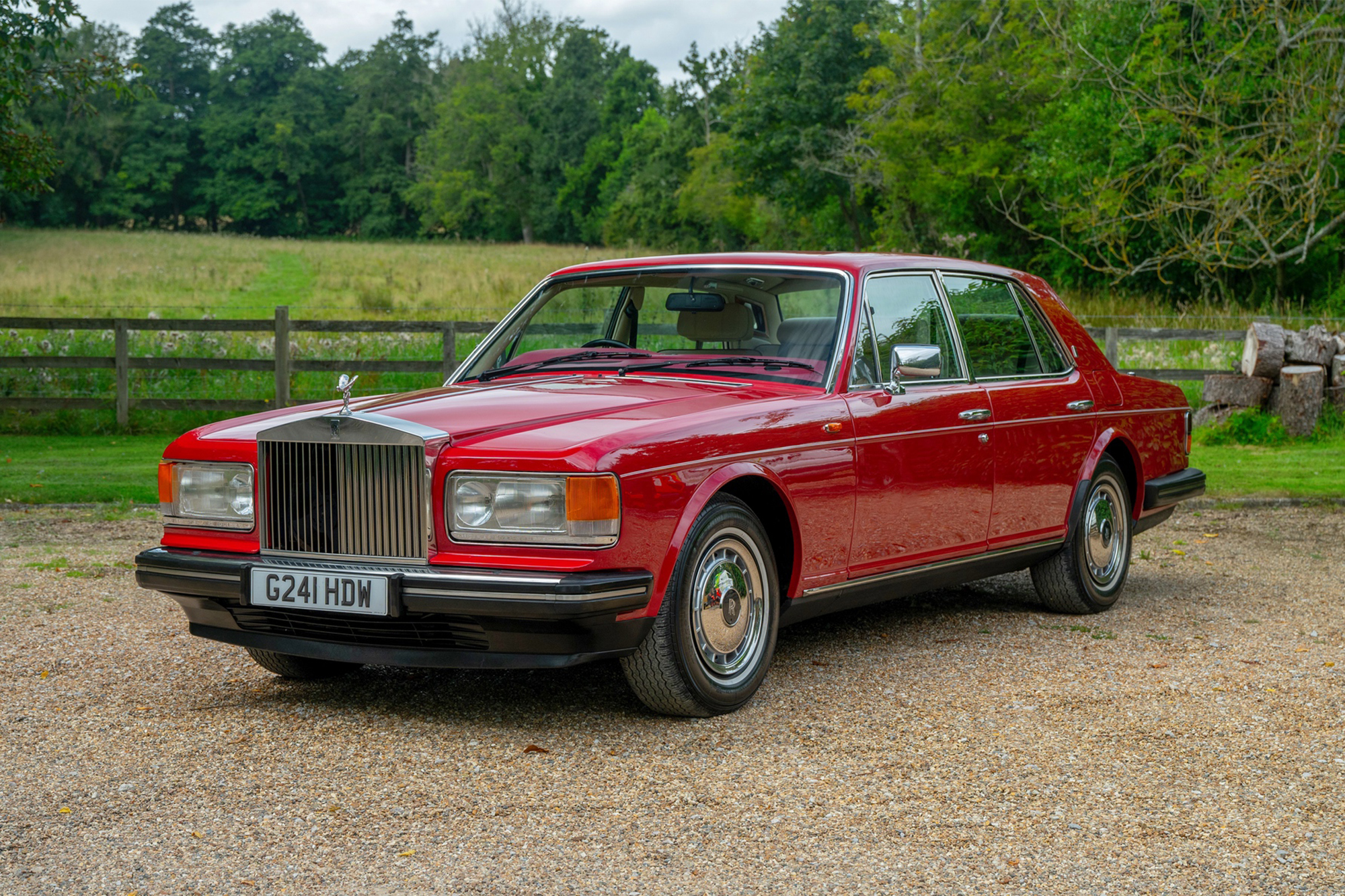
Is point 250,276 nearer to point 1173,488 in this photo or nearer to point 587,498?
point 1173,488

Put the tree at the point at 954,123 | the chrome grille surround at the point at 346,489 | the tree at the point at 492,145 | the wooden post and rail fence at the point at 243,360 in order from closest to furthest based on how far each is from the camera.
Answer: the chrome grille surround at the point at 346,489 → the wooden post and rail fence at the point at 243,360 → the tree at the point at 954,123 → the tree at the point at 492,145

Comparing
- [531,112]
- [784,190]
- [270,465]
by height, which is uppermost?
[531,112]

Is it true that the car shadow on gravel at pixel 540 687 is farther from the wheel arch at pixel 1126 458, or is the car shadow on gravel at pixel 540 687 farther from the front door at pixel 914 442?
the wheel arch at pixel 1126 458

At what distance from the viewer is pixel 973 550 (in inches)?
237

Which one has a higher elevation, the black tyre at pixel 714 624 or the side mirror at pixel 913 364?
the side mirror at pixel 913 364

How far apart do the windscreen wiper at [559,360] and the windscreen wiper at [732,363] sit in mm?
146

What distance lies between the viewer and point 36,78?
46.6 ft

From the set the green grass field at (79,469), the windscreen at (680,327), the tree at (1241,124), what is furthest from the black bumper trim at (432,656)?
the tree at (1241,124)

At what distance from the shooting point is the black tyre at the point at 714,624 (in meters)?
4.52

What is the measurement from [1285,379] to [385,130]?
90.7m

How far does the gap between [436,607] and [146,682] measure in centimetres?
183

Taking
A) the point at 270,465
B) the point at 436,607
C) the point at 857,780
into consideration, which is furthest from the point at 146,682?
the point at 857,780

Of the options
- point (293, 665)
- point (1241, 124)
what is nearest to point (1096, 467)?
point (293, 665)

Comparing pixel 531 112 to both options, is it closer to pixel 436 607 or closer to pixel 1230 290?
pixel 1230 290
